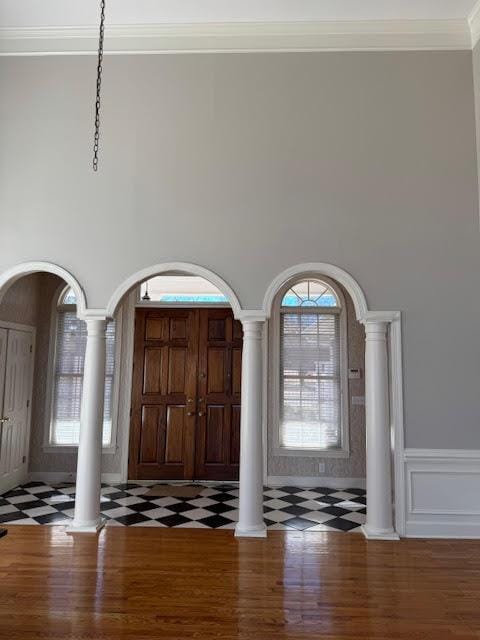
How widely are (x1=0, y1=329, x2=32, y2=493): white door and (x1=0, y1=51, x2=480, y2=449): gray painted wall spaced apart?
5.14 ft

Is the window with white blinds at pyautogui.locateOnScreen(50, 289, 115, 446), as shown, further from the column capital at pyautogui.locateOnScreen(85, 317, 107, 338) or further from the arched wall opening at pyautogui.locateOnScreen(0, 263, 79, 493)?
the column capital at pyautogui.locateOnScreen(85, 317, 107, 338)

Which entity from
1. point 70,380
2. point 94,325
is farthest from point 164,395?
point 94,325

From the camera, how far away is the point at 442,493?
4.07 meters

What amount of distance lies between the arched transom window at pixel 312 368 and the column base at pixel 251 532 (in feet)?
6.43

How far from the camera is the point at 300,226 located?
4.38 meters

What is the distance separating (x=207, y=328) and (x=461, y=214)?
3456mm

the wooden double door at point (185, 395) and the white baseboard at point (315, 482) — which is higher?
the wooden double door at point (185, 395)

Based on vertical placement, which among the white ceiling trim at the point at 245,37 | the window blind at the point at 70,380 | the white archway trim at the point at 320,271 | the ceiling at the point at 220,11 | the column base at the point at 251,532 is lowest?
the column base at the point at 251,532

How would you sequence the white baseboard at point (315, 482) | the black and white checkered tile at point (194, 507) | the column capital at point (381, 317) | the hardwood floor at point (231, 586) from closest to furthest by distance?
the hardwood floor at point (231, 586) < the column capital at point (381, 317) < the black and white checkered tile at point (194, 507) < the white baseboard at point (315, 482)

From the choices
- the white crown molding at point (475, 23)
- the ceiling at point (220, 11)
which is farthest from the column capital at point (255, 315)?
the white crown molding at point (475, 23)

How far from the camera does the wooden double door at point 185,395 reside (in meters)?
6.06

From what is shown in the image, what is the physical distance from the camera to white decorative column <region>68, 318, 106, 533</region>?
13.4ft

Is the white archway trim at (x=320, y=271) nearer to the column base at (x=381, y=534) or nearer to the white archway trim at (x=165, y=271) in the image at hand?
the white archway trim at (x=165, y=271)

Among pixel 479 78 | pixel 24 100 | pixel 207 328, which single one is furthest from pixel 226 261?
pixel 479 78
